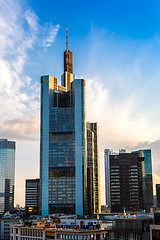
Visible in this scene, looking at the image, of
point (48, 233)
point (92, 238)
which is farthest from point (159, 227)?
point (48, 233)

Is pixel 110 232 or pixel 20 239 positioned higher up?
pixel 110 232

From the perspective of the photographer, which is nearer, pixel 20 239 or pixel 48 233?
pixel 48 233

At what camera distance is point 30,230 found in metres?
155

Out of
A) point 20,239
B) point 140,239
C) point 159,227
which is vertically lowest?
point 20,239

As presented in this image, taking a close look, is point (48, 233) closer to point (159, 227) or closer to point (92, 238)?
point (92, 238)

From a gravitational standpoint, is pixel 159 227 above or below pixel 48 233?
above

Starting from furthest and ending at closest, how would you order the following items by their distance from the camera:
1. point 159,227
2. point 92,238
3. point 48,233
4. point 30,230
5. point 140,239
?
point 30,230
point 48,233
point 92,238
point 140,239
point 159,227

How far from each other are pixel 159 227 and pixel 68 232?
211 ft

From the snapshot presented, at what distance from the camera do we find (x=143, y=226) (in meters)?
101

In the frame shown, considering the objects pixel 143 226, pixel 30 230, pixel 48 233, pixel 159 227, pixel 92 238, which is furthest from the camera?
pixel 30 230

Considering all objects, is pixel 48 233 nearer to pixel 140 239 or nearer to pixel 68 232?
pixel 68 232

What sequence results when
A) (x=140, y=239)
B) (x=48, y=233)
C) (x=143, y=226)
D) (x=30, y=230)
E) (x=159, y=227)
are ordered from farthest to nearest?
(x=30, y=230) < (x=48, y=233) < (x=143, y=226) < (x=140, y=239) < (x=159, y=227)

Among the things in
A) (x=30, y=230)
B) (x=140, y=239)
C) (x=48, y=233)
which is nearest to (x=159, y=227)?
(x=140, y=239)

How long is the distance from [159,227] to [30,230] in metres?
96.0
